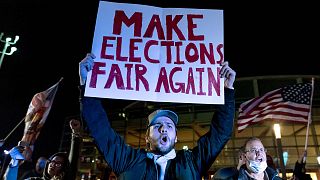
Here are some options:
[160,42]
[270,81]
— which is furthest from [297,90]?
[270,81]

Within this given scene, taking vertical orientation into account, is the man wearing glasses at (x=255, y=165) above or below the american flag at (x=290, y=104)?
below

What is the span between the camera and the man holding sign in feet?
7.91

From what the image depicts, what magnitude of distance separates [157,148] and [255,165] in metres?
1.12

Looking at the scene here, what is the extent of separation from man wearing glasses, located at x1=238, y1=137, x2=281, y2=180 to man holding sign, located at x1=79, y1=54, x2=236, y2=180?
2.19ft

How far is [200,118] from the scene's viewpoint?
2212cm

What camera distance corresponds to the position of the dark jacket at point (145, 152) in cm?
241

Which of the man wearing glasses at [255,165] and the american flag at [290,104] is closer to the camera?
the man wearing glasses at [255,165]

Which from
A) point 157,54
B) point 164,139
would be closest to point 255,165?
point 164,139

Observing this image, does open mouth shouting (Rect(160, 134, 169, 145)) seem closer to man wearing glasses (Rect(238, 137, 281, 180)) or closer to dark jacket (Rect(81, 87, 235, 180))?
dark jacket (Rect(81, 87, 235, 180))

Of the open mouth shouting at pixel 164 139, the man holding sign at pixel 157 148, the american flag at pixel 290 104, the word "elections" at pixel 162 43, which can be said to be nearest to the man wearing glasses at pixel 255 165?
the man holding sign at pixel 157 148

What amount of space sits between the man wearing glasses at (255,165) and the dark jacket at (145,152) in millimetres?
667

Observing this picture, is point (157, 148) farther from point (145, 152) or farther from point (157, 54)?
point (157, 54)

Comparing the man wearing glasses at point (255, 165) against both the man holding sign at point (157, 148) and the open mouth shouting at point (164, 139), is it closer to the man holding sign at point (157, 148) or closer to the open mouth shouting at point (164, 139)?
the man holding sign at point (157, 148)

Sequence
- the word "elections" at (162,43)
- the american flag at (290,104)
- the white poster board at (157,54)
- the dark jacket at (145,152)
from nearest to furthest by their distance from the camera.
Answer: the dark jacket at (145,152) < the white poster board at (157,54) < the word "elections" at (162,43) < the american flag at (290,104)
